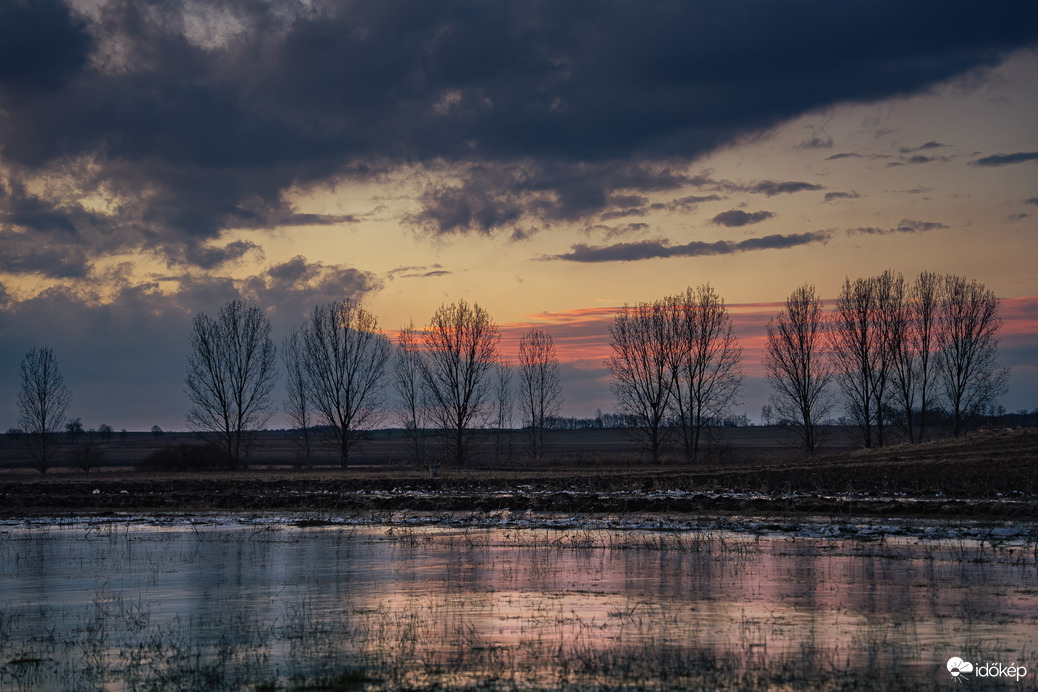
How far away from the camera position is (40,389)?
3108 inches

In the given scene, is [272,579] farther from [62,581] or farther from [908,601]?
[908,601]

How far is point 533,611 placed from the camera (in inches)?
484

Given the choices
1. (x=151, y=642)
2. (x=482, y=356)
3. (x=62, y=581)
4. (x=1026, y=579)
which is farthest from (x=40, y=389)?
(x=1026, y=579)

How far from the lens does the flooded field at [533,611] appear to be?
9023 millimetres

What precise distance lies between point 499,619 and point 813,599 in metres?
4.87

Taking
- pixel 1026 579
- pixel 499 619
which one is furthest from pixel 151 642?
pixel 1026 579

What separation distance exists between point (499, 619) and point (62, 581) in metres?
9.47

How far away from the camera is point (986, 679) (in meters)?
8.39

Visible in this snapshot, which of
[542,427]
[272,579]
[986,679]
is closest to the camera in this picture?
[986,679]

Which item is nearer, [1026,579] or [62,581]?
[1026,579]

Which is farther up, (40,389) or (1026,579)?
(40,389)

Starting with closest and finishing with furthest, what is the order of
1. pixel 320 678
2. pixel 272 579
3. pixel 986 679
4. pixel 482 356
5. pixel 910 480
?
pixel 986 679, pixel 320 678, pixel 272 579, pixel 910 480, pixel 482 356

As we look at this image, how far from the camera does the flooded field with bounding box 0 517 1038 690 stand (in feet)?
29.6

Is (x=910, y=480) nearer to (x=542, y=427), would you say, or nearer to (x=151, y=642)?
(x=151, y=642)
